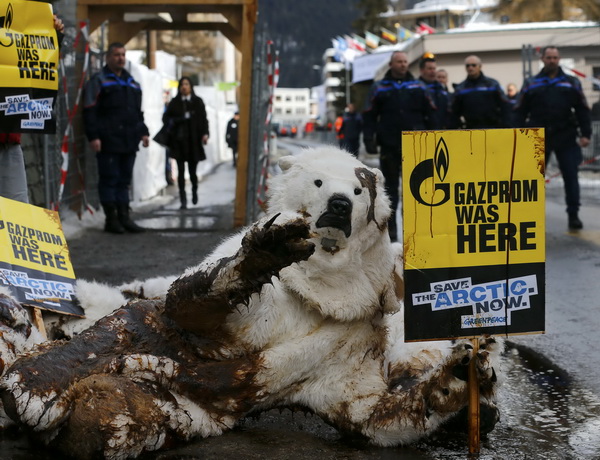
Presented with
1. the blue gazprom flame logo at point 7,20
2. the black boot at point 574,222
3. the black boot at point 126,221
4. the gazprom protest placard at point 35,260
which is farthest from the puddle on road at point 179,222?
the gazprom protest placard at point 35,260

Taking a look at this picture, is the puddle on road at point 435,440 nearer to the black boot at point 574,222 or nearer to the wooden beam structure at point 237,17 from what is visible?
the black boot at point 574,222

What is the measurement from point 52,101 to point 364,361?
353 centimetres

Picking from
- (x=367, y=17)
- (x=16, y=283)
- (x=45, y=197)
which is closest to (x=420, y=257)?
(x=16, y=283)

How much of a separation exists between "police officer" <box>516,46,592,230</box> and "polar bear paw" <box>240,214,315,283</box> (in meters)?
7.98

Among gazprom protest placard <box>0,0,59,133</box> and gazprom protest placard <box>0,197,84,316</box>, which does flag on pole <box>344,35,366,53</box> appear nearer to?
gazprom protest placard <box>0,0,59,133</box>

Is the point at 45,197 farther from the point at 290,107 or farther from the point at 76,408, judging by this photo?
the point at 290,107

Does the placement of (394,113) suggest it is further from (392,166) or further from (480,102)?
(480,102)

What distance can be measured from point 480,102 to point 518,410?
7931 millimetres

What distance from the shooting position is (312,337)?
153 inches

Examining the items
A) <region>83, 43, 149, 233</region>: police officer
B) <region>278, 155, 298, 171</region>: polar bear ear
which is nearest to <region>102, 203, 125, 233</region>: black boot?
<region>83, 43, 149, 233</region>: police officer

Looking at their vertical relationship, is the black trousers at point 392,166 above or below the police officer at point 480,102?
below

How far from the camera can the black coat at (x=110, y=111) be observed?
1043 centimetres

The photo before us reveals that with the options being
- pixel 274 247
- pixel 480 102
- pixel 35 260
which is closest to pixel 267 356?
pixel 274 247

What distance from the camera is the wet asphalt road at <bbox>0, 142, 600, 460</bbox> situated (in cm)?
365
